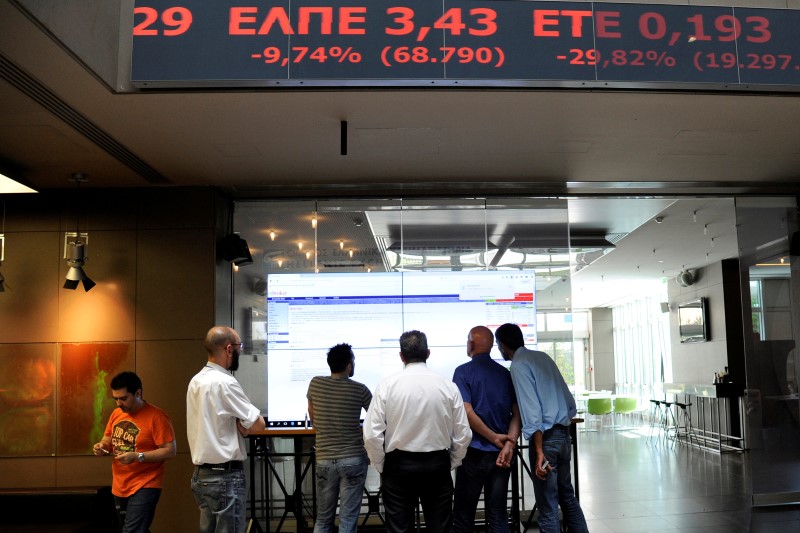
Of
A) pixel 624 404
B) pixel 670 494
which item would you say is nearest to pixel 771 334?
pixel 670 494

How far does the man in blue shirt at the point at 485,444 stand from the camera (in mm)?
4715

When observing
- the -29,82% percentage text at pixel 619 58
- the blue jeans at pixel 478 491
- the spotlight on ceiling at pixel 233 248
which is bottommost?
the blue jeans at pixel 478 491

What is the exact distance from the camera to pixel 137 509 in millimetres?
4301

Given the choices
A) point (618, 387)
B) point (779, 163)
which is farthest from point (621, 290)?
point (779, 163)

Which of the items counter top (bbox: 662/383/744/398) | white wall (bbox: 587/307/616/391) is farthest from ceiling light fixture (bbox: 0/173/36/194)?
white wall (bbox: 587/307/616/391)

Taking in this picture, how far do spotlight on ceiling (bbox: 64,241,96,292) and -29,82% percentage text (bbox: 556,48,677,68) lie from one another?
4250 millimetres

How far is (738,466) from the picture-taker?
1031 centimetres

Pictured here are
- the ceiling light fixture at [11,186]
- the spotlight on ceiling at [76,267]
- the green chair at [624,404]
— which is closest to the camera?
Result: the spotlight on ceiling at [76,267]

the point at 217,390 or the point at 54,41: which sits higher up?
the point at 54,41

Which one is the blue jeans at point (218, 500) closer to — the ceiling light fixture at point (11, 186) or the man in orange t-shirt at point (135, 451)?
the man in orange t-shirt at point (135, 451)

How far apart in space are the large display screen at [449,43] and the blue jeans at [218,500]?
2215 millimetres

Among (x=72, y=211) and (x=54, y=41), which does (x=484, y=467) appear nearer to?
(x=54, y=41)

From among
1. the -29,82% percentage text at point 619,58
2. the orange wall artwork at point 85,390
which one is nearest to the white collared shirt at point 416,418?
the -29,82% percentage text at point 619,58

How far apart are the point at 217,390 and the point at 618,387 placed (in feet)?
69.2
